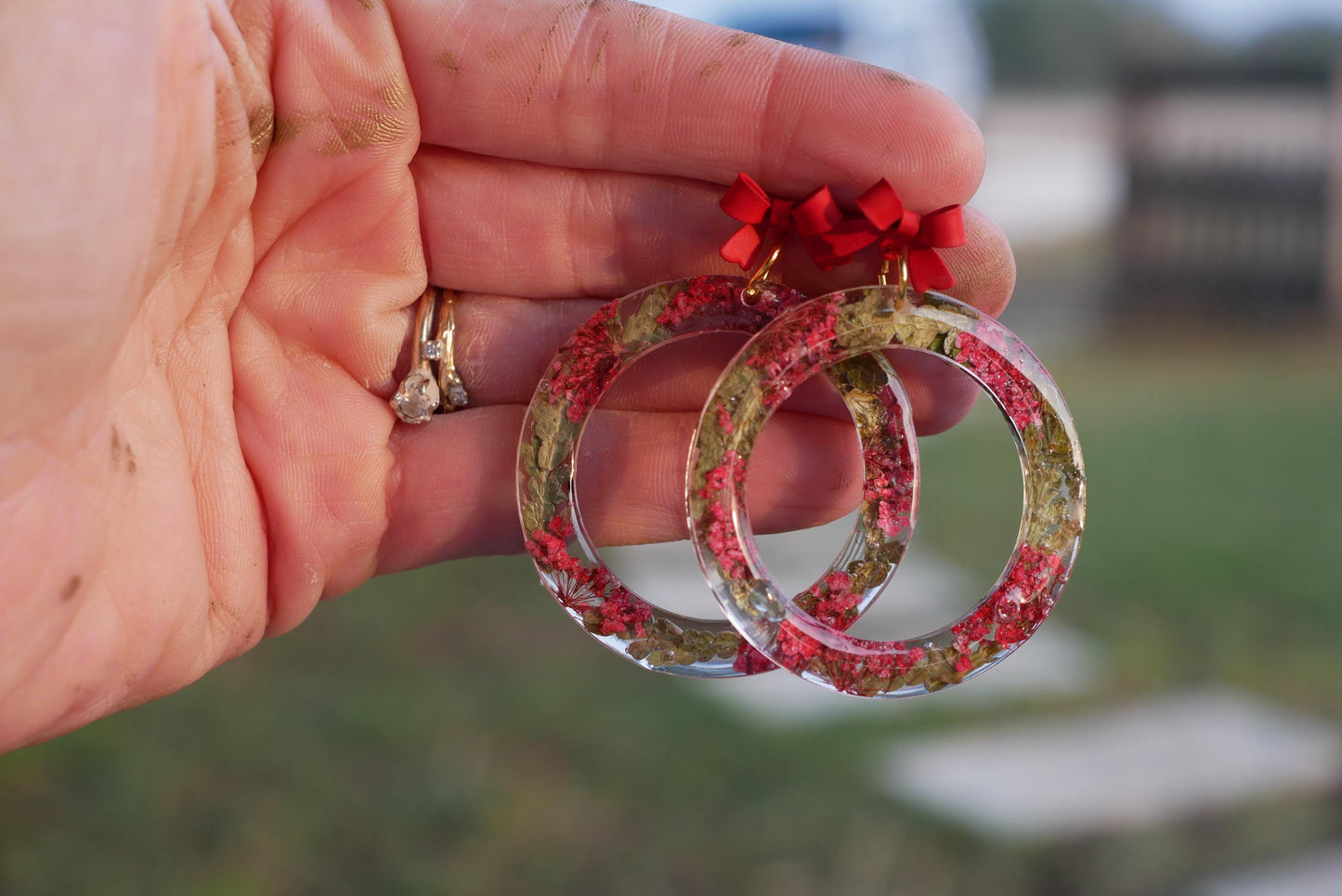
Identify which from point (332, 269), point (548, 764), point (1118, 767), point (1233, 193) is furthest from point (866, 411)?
point (1233, 193)

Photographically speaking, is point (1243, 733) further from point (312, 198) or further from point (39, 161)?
point (39, 161)

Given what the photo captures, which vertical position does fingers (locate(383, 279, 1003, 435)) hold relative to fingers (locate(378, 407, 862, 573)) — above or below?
above

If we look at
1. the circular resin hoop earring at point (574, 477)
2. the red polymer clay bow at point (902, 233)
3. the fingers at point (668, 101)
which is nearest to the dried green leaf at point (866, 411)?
the circular resin hoop earring at point (574, 477)

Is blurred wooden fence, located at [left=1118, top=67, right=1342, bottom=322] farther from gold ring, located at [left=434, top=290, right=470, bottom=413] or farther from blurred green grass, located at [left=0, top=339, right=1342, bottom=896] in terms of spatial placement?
gold ring, located at [left=434, top=290, right=470, bottom=413]

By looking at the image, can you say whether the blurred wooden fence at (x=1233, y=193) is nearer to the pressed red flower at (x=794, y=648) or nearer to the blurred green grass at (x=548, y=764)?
the blurred green grass at (x=548, y=764)

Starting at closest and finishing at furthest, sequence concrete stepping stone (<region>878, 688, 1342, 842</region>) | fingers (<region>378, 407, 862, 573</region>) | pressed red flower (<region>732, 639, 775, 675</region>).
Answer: pressed red flower (<region>732, 639, 775, 675</region>) < fingers (<region>378, 407, 862, 573</region>) < concrete stepping stone (<region>878, 688, 1342, 842</region>)

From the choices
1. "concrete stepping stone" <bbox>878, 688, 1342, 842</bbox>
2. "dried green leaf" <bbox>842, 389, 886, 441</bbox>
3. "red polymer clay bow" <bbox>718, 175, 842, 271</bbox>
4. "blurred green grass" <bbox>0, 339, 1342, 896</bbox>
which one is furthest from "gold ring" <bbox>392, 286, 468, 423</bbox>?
"concrete stepping stone" <bbox>878, 688, 1342, 842</bbox>
